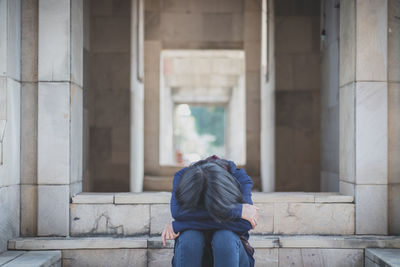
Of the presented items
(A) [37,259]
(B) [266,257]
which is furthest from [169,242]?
(A) [37,259]

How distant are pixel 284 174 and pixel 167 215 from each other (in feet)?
15.4

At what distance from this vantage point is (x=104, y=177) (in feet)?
28.4

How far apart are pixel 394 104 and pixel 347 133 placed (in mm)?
621

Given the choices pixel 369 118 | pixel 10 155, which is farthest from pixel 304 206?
pixel 10 155

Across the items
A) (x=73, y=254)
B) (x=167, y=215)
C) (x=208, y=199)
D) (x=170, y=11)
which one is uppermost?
(x=170, y=11)

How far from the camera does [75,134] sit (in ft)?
15.5

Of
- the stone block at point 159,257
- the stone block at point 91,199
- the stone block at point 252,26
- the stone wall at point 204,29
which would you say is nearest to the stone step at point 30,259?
the stone block at point 91,199

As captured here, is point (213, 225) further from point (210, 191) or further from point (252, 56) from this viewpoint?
point (252, 56)

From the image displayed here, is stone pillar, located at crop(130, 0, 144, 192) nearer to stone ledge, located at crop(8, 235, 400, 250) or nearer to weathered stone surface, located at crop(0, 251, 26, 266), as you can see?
stone ledge, located at crop(8, 235, 400, 250)

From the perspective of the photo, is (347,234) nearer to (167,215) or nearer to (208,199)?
(167,215)

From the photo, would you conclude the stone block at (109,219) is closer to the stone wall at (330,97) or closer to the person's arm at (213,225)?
the person's arm at (213,225)

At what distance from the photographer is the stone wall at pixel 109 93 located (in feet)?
28.1

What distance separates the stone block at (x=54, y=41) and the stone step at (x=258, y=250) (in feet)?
6.19

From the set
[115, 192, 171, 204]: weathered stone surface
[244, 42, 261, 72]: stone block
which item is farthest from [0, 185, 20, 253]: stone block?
[244, 42, 261, 72]: stone block
